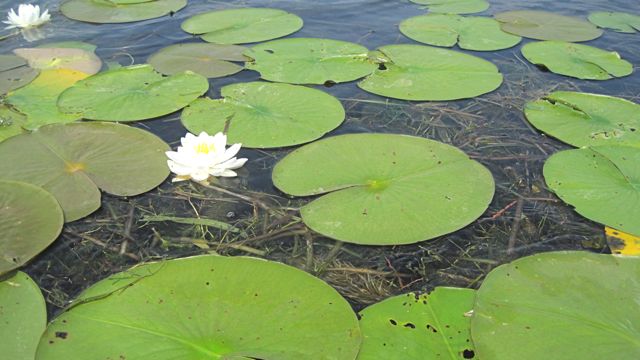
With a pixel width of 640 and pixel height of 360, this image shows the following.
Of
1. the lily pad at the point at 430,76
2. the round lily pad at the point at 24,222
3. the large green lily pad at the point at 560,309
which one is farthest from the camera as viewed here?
the lily pad at the point at 430,76

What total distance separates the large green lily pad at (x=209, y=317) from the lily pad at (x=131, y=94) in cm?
147

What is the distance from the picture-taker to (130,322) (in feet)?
6.19

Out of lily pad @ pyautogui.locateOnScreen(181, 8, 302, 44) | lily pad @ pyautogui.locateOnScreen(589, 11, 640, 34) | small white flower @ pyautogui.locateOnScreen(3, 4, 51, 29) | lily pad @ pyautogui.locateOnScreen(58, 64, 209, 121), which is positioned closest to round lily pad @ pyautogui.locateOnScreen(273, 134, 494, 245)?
lily pad @ pyautogui.locateOnScreen(58, 64, 209, 121)

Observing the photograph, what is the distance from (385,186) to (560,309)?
3.18 feet

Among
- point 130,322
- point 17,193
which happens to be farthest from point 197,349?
point 17,193

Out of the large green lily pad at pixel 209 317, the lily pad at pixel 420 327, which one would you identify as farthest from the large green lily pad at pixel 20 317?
the lily pad at pixel 420 327

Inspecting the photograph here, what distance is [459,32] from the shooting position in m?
4.51

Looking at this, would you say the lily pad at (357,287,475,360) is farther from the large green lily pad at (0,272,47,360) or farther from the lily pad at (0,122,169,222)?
the lily pad at (0,122,169,222)

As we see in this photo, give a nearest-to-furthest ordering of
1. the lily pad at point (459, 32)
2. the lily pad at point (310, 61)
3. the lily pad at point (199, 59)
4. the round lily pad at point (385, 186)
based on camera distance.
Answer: the round lily pad at point (385, 186) < the lily pad at point (310, 61) < the lily pad at point (199, 59) < the lily pad at point (459, 32)

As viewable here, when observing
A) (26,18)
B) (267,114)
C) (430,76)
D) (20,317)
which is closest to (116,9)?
(26,18)

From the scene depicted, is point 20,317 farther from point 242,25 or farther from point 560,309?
point 242,25

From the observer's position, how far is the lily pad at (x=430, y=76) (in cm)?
362

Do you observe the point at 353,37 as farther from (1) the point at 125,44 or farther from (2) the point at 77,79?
(2) the point at 77,79

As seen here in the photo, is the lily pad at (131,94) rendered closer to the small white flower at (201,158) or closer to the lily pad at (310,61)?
the lily pad at (310,61)
